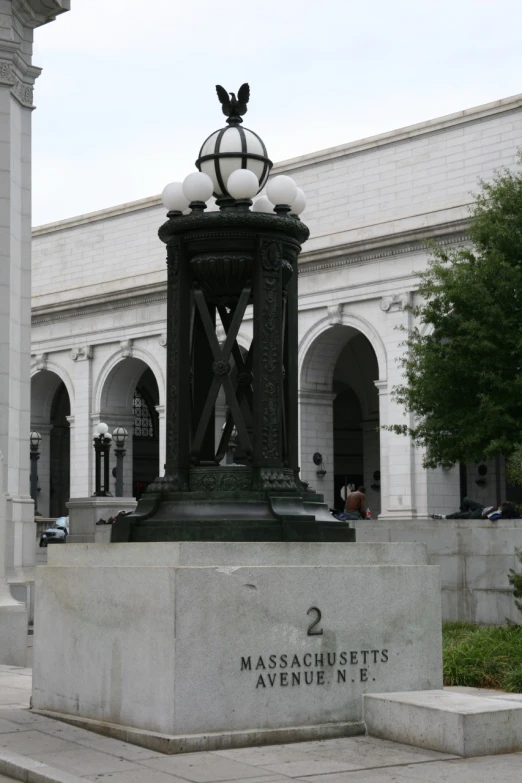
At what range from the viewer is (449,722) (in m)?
9.17

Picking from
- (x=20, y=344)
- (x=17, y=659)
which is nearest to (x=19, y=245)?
(x=20, y=344)

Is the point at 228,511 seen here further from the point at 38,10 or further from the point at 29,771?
the point at 38,10

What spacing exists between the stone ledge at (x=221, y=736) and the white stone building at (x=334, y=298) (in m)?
31.7

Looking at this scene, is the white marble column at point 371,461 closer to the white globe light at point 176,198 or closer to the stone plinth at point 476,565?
the stone plinth at point 476,565

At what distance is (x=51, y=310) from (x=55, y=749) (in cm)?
4732

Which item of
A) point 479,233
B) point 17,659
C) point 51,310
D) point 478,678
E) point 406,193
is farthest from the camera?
point 51,310

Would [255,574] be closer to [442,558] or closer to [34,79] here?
[442,558]

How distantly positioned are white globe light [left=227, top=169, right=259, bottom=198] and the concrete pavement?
4.44m

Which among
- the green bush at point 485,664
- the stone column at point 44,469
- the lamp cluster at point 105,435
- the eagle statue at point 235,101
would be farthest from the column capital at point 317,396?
the eagle statue at point 235,101

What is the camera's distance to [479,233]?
32500mm

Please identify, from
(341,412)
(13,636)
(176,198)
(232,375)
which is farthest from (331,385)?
(176,198)

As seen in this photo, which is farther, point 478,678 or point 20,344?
point 20,344

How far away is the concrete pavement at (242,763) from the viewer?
8.30 meters

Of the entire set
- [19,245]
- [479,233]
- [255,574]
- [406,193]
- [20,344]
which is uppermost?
[406,193]
